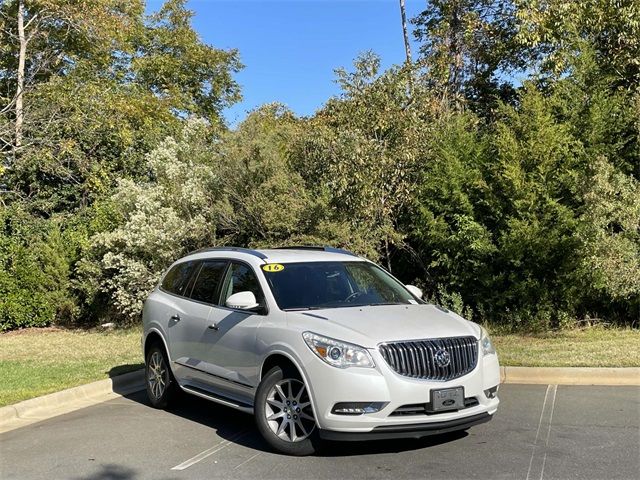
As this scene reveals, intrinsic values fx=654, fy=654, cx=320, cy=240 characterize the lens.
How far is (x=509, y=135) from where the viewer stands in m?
12.1

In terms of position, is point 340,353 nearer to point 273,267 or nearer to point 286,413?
point 286,413

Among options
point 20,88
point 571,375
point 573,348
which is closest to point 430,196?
point 573,348

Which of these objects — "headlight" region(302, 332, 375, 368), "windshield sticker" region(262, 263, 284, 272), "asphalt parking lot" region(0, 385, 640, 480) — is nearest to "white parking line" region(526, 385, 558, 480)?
"asphalt parking lot" region(0, 385, 640, 480)

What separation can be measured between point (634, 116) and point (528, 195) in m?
2.40

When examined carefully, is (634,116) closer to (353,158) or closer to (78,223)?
(353,158)

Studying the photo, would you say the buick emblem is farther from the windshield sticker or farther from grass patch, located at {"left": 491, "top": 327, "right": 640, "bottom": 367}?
grass patch, located at {"left": 491, "top": 327, "right": 640, "bottom": 367}

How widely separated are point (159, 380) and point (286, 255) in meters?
2.28

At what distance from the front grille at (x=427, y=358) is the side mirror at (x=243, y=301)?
1.45 meters

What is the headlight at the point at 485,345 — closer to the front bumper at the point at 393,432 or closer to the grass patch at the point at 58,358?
the front bumper at the point at 393,432

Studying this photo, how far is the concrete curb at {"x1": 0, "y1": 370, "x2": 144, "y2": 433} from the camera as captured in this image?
744cm

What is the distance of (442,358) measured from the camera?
5.43 m

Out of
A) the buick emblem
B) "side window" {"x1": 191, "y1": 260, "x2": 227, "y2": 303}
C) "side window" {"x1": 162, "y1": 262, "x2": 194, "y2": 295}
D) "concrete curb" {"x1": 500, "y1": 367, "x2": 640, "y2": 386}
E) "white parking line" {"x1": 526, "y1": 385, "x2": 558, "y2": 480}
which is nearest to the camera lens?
"white parking line" {"x1": 526, "y1": 385, "x2": 558, "y2": 480}

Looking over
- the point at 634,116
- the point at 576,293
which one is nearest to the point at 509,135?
the point at 634,116

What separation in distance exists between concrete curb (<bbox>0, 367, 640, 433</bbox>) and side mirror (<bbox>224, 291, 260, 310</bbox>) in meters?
3.12
